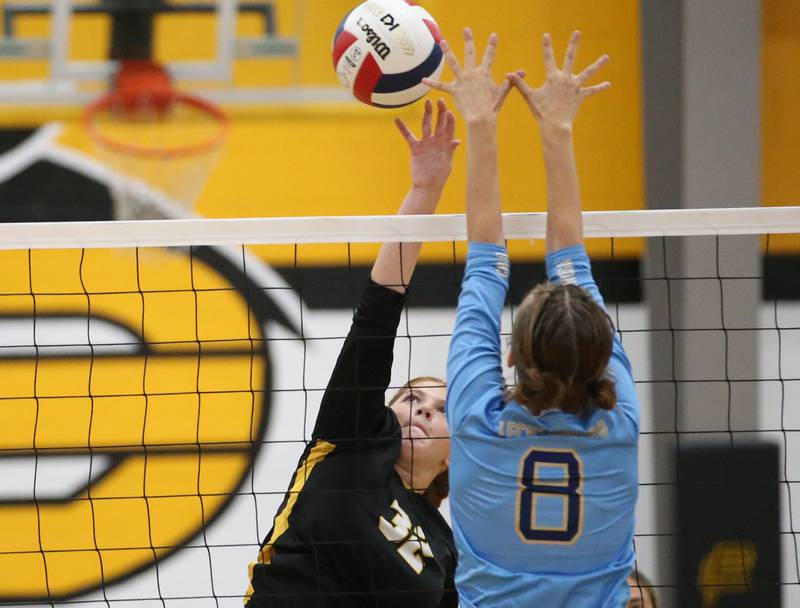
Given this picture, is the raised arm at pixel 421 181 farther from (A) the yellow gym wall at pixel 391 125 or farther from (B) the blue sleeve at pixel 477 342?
(A) the yellow gym wall at pixel 391 125

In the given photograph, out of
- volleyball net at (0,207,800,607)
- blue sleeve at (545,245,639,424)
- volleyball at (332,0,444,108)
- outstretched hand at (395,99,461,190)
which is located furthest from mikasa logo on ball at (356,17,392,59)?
volleyball net at (0,207,800,607)

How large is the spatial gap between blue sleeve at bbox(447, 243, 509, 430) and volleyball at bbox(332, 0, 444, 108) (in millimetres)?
881

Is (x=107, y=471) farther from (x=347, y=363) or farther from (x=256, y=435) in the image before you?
(x=347, y=363)

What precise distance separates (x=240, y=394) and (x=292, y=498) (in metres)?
2.98

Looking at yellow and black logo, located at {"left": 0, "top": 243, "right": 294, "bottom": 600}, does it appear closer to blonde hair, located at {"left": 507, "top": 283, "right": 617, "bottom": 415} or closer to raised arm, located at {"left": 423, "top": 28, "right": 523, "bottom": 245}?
raised arm, located at {"left": 423, "top": 28, "right": 523, "bottom": 245}

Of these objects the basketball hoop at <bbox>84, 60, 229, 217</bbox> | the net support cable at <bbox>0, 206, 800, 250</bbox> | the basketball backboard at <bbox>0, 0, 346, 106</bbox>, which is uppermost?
the basketball backboard at <bbox>0, 0, 346, 106</bbox>

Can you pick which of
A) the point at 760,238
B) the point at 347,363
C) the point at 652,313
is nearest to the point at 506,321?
the point at 652,313

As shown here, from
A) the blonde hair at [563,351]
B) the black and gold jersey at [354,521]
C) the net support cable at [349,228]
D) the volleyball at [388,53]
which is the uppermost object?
the volleyball at [388,53]

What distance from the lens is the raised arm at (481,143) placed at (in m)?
2.07

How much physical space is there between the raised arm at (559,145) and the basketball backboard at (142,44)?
12.0ft

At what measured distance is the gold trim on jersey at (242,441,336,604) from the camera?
2.62 meters

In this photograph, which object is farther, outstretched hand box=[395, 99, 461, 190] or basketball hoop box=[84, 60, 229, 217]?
basketball hoop box=[84, 60, 229, 217]

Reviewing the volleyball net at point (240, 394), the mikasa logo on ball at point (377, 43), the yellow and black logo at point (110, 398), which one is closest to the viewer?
the mikasa logo on ball at point (377, 43)

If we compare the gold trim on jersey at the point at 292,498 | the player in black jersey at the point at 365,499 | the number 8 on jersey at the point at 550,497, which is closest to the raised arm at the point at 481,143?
the player in black jersey at the point at 365,499
